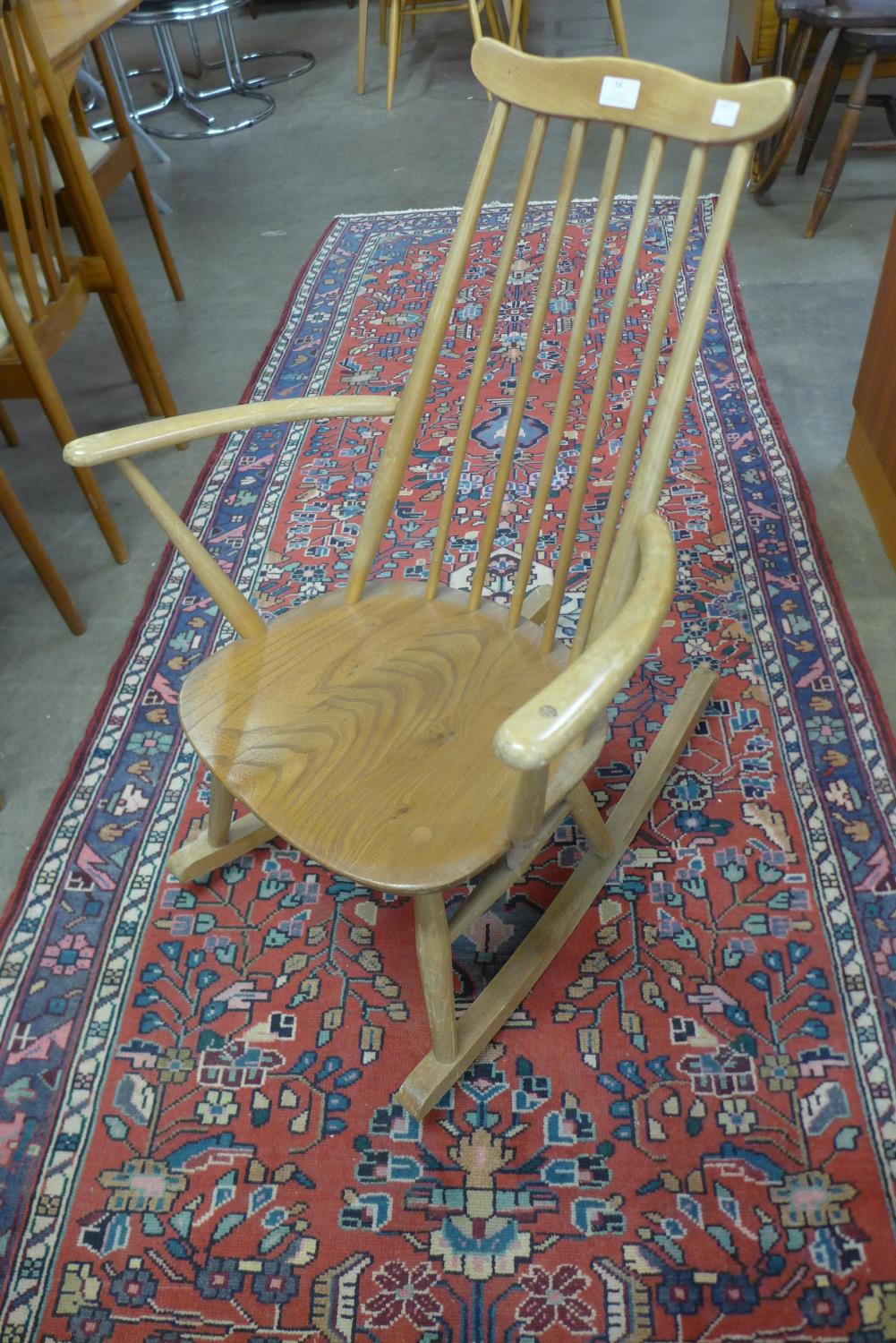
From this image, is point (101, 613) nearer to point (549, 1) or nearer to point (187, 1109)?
point (187, 1109)

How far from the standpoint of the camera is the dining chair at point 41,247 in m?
1.70

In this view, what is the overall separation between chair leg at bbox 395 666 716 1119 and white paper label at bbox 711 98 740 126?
0.85m

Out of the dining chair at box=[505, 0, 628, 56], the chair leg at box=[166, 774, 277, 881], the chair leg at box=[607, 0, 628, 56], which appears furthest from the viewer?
the chair leg at box=[607, 0, 628, 56]

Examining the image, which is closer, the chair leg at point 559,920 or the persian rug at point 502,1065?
the persian rug at point 502,1065

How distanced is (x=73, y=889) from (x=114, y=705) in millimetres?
400

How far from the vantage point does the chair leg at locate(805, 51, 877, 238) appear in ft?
8.86

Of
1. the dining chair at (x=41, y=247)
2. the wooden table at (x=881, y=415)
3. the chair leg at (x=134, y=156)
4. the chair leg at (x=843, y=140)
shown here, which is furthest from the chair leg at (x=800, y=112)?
the dining chair at (x=41, y=247)

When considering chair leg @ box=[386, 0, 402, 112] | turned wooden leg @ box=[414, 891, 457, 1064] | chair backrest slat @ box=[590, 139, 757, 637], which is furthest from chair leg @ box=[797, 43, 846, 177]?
turned wooden leg @ box=[414, 891, 457, 1064]

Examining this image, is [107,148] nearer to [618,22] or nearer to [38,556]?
[38,556]

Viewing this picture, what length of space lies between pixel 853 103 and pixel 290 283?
5.76ft

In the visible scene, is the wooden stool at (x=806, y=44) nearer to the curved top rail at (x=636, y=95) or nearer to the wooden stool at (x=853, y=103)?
the wooden stool at (x=853, y=103)

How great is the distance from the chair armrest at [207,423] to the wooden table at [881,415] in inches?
47.4

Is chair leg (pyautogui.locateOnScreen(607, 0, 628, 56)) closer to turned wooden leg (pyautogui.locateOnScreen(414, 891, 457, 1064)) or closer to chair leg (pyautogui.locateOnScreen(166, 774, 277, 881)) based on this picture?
chair leg (pyautogui.locateOnScreen(166, 774, 277, 881))

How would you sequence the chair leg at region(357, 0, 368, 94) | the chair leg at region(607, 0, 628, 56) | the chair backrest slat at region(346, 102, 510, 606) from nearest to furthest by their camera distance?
the chair backrest slat at region(346, 102, 510, 606) → the chair leg at region(607, 0, 628, 56) → the chair leg at region(357, 0, 368, 94)
